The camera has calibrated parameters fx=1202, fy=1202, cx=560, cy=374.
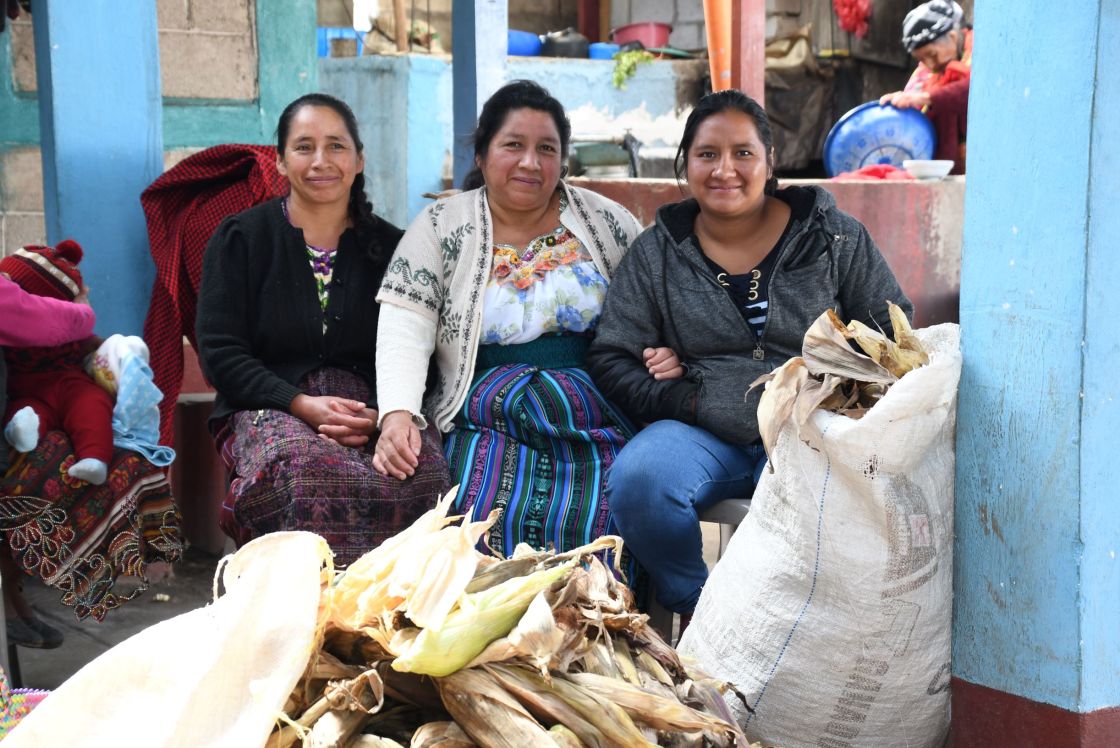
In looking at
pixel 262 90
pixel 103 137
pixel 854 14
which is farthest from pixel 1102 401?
pixel 854 14

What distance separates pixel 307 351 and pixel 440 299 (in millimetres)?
405

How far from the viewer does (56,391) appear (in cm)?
322

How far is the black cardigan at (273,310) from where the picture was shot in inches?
128

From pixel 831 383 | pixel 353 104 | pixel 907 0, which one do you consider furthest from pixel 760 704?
pixel 907 0

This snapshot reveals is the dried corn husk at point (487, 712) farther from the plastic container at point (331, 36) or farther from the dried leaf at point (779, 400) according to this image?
the plastic container at point (331, 36)

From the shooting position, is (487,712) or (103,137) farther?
(103,137)

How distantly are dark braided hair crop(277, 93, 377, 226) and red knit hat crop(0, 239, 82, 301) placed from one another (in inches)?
26.9

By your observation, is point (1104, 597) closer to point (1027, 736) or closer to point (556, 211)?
point (1027, 736)

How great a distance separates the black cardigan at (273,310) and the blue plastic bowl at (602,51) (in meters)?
7.96

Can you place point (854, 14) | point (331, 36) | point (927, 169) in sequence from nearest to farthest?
point (927, 169) → point (331, 36) → point (854, 14)

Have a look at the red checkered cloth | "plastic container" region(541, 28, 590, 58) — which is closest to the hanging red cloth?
"plastic container" region(541, 28, 590, 58)

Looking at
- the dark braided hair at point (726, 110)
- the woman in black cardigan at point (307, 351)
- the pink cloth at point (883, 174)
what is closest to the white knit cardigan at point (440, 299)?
the woman in black cardigan at point (307, 351)

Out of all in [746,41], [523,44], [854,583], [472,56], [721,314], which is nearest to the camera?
[854,583]

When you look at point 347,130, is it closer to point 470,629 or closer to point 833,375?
point 833,375
